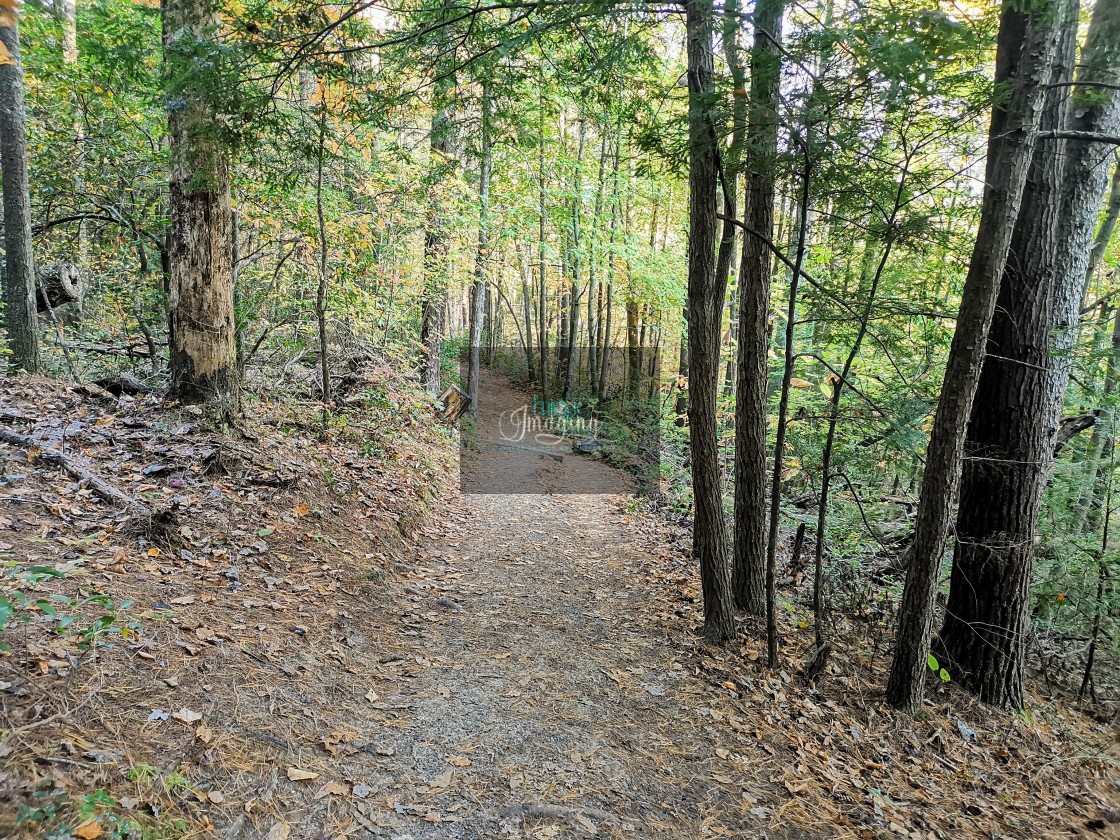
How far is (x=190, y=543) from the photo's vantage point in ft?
14.1

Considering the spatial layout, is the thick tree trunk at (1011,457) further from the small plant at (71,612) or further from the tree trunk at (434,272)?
the tree trunk at (434,272)

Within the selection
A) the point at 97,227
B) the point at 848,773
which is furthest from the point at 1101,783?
the point at 97,227

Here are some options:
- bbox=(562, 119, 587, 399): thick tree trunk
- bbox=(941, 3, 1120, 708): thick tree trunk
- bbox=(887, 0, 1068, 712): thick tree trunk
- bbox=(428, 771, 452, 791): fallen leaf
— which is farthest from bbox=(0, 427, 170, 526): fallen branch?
bbox=(562, 119, 587, 399): thick tree trunk

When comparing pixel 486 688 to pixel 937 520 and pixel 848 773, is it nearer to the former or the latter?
pixel 848 773

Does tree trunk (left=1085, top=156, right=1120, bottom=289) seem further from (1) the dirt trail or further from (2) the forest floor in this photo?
(1) the dirt trail

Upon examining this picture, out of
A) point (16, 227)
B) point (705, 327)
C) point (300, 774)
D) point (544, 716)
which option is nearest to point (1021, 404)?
point (705, 327)

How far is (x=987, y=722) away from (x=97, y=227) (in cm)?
1267

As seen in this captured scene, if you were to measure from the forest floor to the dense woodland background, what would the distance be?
Answer: 1.93 feet

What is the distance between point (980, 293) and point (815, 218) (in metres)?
2.35

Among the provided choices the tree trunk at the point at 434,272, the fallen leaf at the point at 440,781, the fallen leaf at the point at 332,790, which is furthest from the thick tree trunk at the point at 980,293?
the tree trunk at the point at 434,272

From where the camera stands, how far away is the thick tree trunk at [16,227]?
21.4 ft

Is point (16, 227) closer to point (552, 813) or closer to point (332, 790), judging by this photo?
point (332, 790)

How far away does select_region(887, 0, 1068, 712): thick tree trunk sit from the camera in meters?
3.45

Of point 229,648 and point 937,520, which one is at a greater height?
point 937,520
